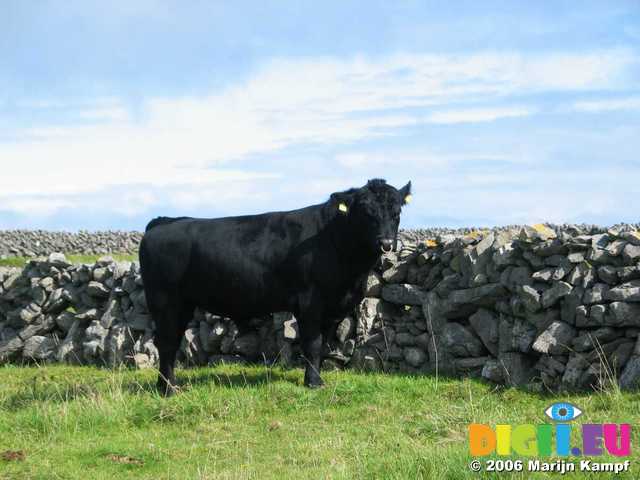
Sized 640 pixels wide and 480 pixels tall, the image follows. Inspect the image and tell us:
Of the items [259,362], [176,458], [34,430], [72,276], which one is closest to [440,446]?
[176,458]

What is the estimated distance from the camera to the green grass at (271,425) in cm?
780

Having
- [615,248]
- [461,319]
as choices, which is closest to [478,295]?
[461,319]

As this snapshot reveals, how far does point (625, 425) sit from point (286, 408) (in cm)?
395

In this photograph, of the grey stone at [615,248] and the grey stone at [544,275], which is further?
the grey stone at [544,275]

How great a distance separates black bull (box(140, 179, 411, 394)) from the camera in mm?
11883

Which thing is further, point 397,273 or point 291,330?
point 291,330

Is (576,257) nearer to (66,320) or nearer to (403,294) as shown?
(403,294)

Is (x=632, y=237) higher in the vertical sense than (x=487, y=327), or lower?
higher

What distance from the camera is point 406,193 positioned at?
12.2 meters

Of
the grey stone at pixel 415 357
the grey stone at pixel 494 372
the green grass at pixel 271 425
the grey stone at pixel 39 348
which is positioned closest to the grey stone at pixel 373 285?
the grey stone at pixel 415 357

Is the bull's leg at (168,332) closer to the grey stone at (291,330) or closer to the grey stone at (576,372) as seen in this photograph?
the grey stone at (291,330)

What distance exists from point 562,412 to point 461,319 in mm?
3221

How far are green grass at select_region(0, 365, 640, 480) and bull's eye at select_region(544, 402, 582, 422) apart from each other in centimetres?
11

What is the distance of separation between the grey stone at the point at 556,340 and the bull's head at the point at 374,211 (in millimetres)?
2286
